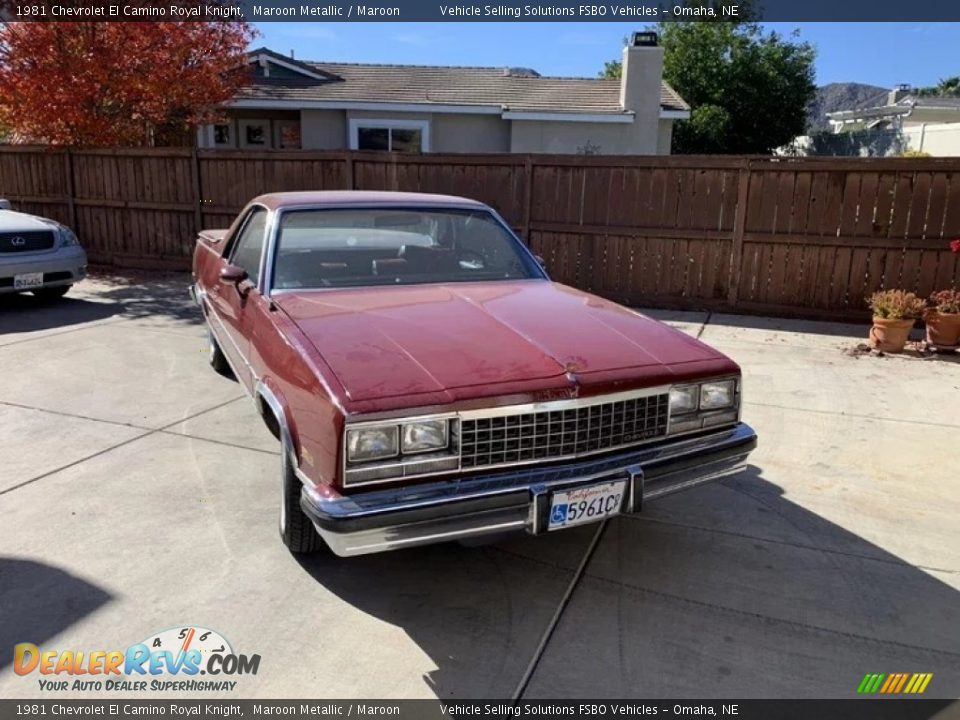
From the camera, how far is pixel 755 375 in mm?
6754

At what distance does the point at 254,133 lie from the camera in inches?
773

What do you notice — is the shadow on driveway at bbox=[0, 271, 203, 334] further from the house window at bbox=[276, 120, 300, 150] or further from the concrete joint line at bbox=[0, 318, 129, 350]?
the house window at bbox=[276, 120, 300, 150]

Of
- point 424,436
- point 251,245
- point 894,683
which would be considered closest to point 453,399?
point 424,436

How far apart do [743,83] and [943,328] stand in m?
29.0

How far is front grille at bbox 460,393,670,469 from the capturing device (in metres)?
2.89

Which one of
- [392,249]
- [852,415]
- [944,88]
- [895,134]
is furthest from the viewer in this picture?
[944,88]

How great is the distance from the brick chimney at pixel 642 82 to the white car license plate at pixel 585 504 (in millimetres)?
16445

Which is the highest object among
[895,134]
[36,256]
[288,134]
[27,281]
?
[895,134]

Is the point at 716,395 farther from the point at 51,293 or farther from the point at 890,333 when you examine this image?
the point at 51,293

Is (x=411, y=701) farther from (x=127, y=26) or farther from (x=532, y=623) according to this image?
(x=127, y=26)

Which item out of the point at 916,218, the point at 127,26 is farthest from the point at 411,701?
the point at 127,26

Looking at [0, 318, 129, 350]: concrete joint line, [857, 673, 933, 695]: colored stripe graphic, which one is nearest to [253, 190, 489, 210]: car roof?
[857, 673, 933, 695]: colored stripe graphic

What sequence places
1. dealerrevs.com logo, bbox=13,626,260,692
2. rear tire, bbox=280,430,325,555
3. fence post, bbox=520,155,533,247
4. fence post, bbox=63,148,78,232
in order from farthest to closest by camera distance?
fence post, bbox=63,148,78,232
fence post, bbox=520,155,533,247
rear tire, bbox=280,430,325,555
dealerrevs.com logo, bbox=13,626,260,692

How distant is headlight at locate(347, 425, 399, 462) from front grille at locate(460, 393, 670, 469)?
0.87 ft
